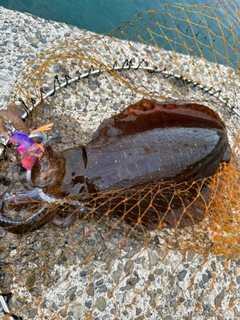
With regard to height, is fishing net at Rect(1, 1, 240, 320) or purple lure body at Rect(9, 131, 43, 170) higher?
purple lure body at Rect(9, 131, 43, 170)

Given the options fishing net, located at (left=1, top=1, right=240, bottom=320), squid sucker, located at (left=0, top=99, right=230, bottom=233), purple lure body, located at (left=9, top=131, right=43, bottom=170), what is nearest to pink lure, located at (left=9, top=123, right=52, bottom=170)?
purple lure body, located at (left=9, top=131, right=43, bottom=170)

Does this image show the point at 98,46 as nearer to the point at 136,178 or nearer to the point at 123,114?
the point at 123,114

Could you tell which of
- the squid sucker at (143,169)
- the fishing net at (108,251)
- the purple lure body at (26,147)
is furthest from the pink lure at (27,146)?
the fishing net at (108,251)

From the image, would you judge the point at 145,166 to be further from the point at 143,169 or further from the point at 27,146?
the point at 27,146

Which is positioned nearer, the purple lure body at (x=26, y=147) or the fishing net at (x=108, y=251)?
the purple lure body at (x=26, y=147)

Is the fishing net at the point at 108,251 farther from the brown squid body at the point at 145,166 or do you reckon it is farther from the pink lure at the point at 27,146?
the pink lure at the point at 27,146

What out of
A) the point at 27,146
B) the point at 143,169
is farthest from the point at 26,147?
the point at 143,169

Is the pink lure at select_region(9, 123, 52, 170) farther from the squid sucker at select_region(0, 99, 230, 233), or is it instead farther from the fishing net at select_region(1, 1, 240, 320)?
the fishing net at select_region(1, 1, 240, 320)

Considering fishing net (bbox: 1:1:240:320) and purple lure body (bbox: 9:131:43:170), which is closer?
purple lure body (bbox: 9:131:43:170)
